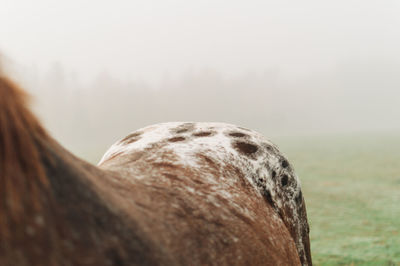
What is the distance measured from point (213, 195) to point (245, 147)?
1.06 meters

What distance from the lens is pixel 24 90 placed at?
1132 mm

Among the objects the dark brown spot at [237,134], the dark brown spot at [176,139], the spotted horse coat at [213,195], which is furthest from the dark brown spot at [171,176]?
the dark brown spot at [237,134]

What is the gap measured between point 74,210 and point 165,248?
51cm

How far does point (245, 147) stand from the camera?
3.15 meters

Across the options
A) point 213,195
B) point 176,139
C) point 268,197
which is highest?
point 176,139

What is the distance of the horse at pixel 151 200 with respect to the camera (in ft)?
3.30

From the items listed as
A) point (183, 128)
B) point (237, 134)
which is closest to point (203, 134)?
point (183, 128)

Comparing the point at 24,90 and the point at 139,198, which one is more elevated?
the point at 24,90

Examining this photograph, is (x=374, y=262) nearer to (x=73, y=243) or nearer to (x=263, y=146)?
(x=263, y=146)

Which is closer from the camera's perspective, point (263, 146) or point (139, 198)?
point (139, 198)

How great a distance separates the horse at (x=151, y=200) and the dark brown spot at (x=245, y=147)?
0.01 meters

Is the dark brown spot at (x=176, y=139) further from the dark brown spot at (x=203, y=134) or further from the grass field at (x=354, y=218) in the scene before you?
the grass field at (x=354, y=218)

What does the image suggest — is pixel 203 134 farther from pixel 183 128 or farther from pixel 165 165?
pixel 165 165

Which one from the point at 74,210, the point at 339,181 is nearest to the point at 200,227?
the point at 74,210
